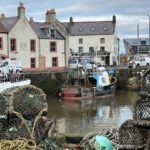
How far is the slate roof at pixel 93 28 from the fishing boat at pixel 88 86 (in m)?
24.5

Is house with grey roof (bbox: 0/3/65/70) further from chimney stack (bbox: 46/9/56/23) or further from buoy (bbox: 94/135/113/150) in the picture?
buoy (bbox: 94/135/113/150)

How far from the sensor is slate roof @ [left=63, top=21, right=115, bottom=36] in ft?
217

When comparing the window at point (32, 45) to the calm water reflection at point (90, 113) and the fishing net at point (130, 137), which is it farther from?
the fishing net at point (130, 137)

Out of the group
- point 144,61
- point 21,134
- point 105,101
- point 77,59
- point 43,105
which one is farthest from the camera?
point 144,61

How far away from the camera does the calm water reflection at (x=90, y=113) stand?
22.4 metres

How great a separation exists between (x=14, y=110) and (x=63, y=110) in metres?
20.8

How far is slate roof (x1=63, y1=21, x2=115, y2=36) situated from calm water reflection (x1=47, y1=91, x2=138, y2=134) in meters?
28.3

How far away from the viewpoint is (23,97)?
9.23 m

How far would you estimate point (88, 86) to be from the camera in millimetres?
38438

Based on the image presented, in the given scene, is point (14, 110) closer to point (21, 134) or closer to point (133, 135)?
point (21, 134)

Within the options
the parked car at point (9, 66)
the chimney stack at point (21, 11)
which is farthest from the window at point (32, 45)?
the parked car at point (9, 66)

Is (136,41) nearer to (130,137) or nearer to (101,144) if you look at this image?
(130,137)

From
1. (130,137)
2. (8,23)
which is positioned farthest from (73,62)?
(130,137)

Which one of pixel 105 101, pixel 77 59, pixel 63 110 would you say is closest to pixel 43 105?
pixel 63 110
